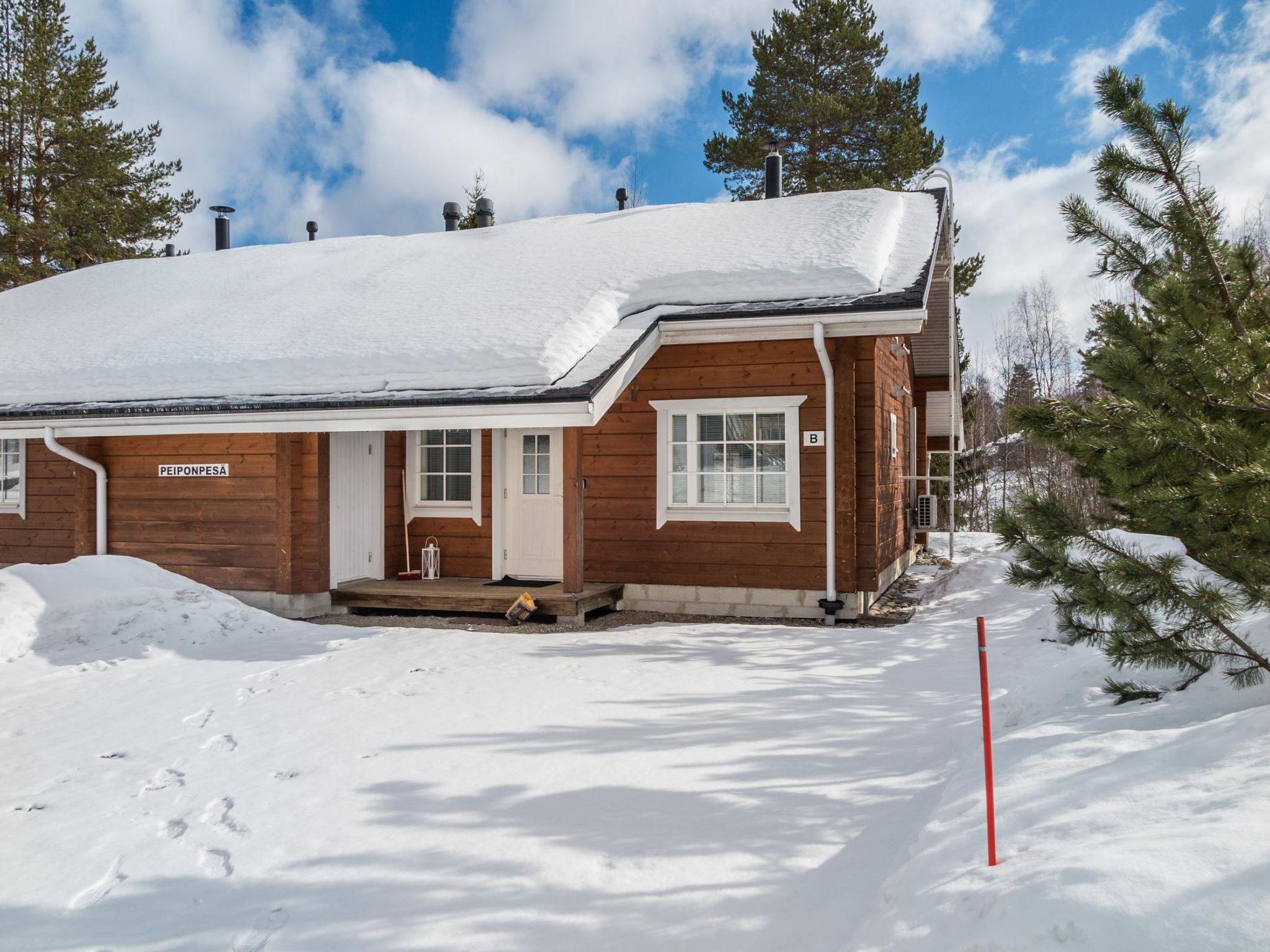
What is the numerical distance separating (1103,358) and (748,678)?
12.3ft

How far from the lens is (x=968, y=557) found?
50.0 ft

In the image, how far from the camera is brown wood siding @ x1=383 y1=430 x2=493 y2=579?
11.3 m

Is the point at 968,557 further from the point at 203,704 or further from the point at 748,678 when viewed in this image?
the point at 203,704

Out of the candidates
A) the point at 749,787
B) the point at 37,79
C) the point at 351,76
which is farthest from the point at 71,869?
the point at 37,79

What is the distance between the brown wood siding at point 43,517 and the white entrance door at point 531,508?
5839mm

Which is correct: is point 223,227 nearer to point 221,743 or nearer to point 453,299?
point 453,299

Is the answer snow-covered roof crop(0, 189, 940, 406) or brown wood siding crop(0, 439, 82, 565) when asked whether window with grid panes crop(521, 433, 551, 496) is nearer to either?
snow-covered roof crop(0, 189, 940, 406)

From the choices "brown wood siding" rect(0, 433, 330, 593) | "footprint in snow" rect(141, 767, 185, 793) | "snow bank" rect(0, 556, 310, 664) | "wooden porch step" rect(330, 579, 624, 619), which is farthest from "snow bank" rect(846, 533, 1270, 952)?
"brown wood siding" rect(0, 433, 330, 593)

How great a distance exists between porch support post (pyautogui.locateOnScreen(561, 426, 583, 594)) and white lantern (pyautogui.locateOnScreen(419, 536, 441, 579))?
2670mm

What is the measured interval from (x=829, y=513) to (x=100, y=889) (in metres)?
7.22

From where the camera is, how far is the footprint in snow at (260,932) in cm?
301

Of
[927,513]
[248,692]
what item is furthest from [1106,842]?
[927,513]

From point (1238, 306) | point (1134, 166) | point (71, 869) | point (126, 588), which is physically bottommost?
point (71, 869)

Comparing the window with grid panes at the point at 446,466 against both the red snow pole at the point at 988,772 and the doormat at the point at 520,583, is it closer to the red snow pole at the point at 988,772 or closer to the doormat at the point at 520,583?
the doormat at the point at 520,583
